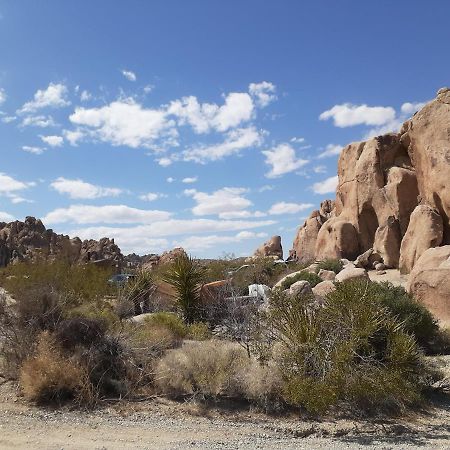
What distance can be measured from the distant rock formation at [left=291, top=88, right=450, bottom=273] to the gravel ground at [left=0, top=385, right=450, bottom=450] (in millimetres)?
23437

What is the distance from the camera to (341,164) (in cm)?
4859

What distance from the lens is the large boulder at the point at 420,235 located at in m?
30.7

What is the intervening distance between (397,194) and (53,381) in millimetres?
32797

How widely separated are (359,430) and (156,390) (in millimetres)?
3937

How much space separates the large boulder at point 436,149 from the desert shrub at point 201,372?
77.3 feet

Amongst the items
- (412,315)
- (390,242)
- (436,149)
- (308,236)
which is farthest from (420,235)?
(308,236)

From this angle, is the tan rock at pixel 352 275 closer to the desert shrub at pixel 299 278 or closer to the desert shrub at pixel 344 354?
the desert shrub at pixel 299 278

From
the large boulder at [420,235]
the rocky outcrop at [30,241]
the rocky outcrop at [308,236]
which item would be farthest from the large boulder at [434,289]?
the rocky outcrop at [30,241]

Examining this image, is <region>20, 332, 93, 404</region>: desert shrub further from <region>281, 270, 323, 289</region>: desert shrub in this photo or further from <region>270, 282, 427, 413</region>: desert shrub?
<region>281, 270, 323, 289</region>: desert shrub

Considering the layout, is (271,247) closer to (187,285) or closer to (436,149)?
(436,149)

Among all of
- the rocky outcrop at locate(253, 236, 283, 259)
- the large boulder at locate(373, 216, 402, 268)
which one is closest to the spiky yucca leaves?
the large boulder at locate(373, 216, 402, 268)

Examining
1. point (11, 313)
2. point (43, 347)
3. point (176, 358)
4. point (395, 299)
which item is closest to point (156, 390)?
point (176, 358)

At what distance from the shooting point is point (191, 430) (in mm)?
8688

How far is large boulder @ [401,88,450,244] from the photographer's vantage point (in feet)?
100
